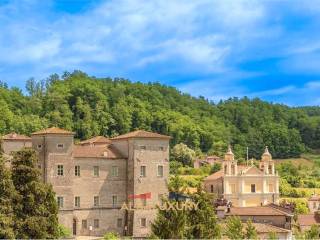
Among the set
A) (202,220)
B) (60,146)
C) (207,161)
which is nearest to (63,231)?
(60,146)

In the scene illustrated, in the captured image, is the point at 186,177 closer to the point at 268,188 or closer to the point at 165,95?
the point at 268,188

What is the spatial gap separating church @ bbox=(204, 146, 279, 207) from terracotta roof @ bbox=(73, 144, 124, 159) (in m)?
30.1

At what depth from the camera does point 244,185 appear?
3125 inches

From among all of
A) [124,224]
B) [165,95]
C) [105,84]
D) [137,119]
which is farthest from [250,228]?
[165,95]

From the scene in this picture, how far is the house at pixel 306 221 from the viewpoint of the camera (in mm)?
57625

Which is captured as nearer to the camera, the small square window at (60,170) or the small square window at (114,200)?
the small square window at (60,170)

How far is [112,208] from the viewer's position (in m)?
49.3

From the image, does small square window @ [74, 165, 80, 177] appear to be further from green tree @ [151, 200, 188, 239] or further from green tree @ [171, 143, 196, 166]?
green tree @ [171, 143, 196, 166]

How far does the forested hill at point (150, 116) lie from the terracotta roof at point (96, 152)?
1774 inches

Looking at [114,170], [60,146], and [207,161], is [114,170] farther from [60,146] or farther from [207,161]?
[207,161]

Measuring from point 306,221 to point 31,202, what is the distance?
3016cm

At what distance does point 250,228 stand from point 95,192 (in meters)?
11.5

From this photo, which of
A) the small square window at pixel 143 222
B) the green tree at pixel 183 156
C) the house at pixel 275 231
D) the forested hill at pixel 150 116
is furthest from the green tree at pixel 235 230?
the green tree at pixel 183 156

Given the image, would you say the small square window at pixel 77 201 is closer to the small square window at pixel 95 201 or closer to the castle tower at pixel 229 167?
the small square window at pixel 95 201
